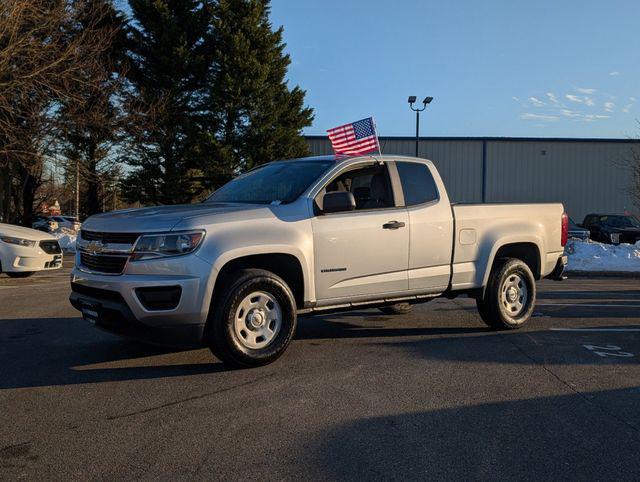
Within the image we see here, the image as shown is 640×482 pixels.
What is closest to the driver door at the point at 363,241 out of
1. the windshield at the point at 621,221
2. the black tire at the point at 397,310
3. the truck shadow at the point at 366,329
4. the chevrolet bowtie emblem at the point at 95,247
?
the truck shadow at the point at 366,329

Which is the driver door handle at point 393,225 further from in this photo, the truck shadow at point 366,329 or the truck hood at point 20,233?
the truck hood at point 20,233

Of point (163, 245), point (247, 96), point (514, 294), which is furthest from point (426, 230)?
point (247, 96)

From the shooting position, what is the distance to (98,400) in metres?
4.45

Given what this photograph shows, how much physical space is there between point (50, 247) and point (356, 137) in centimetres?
981

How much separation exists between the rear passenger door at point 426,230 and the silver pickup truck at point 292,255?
15 mm

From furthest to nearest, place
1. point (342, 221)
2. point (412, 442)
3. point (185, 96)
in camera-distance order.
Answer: point (185, 96), point (342, 221), point (412, 442)

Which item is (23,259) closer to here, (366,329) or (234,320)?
(366,329)

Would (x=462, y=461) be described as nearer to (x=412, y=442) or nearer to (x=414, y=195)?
(x=412, y=442)

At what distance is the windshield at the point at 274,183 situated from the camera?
5.85 meters

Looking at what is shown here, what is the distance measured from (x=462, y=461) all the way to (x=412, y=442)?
1.18 ft

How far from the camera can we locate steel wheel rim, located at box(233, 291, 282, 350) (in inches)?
203

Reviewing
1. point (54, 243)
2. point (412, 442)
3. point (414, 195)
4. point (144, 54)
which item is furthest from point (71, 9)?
point (412, 442)

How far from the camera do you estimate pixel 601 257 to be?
18156 millimetres

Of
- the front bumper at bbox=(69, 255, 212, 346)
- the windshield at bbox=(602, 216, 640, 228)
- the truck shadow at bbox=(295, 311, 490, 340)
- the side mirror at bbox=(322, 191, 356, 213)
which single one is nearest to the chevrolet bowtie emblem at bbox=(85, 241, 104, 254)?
the front bumper at bbox=(69, 255, 212, 346)
